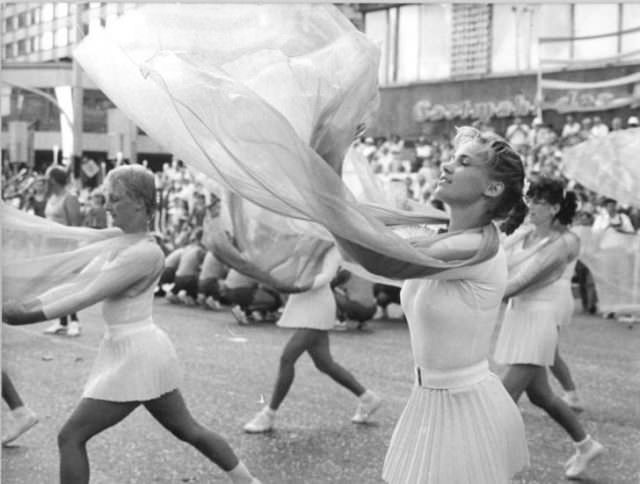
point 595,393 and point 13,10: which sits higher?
point 13,10

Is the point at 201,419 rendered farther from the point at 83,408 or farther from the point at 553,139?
the point at 553,139

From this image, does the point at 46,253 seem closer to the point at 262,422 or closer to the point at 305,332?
the point at 305,332

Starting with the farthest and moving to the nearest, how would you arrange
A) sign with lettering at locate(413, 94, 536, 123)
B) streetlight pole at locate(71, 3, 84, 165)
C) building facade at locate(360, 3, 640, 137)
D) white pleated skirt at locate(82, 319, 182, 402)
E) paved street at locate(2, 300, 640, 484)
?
sign with lettering at locate(413, 94, 536, 123) < building facade at locate(360, 3, 640, 137) < paved street at locate(2, 300, 640, 484) < white pleated skirt at locate(82, 319, 182, 402) < streetlight pole at locate(71, 3, 84, 165)

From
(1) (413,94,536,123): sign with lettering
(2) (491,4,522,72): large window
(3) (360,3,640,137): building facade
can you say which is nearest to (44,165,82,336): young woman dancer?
(3) (360,3,640,137): building facade

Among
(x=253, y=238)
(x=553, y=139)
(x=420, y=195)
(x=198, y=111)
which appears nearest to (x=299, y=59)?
(x=198, y=111)

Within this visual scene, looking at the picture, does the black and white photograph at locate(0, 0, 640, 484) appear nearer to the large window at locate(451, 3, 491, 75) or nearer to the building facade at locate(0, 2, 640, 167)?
the building facade at locate(0, 2, 640, 167)

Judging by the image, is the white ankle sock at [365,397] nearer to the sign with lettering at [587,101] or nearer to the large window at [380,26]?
the sign with lettering at [587,101]

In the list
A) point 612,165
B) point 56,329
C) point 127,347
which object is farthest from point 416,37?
point 127,347

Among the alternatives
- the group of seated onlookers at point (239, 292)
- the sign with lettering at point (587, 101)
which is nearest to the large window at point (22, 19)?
the group of seated onlookers at point (239, 292)

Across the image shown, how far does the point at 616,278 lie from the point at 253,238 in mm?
2599

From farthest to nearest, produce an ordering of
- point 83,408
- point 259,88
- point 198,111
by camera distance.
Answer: point 83,408, point 259,88, point 198,111

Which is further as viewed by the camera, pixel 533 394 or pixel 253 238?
pixel 533 394

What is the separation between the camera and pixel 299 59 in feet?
10.9

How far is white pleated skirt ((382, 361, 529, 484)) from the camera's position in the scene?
3.33m
